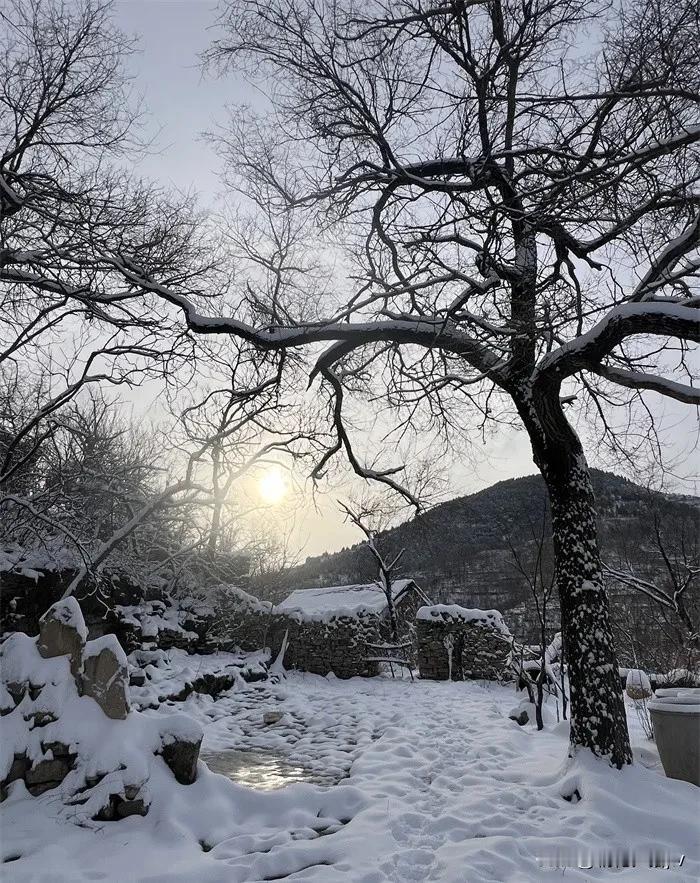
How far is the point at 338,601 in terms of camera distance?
15.7m

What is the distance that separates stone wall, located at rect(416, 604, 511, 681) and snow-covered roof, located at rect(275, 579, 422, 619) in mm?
1574

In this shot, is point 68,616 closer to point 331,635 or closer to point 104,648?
point 104,648

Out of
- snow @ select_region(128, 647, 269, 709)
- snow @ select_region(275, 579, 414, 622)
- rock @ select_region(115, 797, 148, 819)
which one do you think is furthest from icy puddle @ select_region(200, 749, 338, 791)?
snow @ select_region(275, 579, 414, 622)

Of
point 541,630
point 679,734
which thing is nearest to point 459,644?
point 541,630

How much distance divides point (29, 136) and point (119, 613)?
8.59m

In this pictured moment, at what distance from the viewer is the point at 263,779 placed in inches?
202

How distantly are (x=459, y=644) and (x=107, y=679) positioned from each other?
466 inches

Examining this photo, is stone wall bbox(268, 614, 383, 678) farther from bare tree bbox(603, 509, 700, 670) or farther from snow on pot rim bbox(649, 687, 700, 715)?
snow on pot rim bbox(649, 687, 700, 715)

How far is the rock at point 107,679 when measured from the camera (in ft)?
13.8

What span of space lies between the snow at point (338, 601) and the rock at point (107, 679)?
1022 cm

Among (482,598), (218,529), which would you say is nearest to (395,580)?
(218,529)

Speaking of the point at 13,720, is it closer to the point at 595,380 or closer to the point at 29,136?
the point at 29,136

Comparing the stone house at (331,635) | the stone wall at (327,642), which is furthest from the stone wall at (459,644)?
the stone wall at (327,642)

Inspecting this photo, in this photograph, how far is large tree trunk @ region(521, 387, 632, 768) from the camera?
14.5 ft
